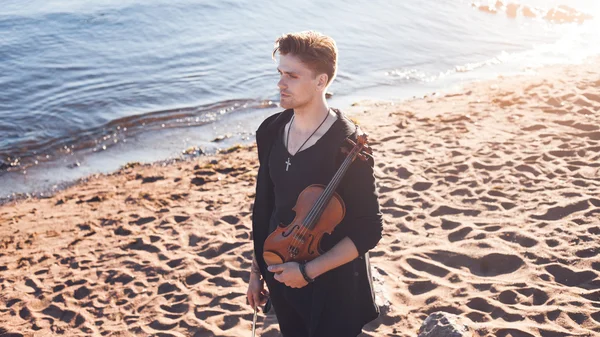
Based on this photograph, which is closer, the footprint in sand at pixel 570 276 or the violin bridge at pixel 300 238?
the violin bridge at pixel 300 238

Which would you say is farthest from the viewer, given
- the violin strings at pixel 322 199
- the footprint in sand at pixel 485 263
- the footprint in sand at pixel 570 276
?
the footprint in sand at pixel 485 263

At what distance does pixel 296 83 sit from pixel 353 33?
63.2 ft

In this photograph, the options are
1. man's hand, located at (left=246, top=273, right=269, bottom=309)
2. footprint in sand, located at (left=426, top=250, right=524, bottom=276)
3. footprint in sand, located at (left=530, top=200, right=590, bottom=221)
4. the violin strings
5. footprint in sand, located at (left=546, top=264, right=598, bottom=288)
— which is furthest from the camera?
footprint in sand, located at (left=530, top=200, right=590, bottom=221)

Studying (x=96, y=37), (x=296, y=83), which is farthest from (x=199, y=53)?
(x=296, y=83)

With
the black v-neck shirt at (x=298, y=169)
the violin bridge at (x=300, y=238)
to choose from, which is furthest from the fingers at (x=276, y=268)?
the black v-neck shirt at (x=298, y=169)

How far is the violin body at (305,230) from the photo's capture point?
2656mm

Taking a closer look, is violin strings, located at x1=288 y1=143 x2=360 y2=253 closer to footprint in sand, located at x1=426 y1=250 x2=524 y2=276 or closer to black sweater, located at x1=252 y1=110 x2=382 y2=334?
black sweater, located at x1=252 y1=110 x2=382 y2=334

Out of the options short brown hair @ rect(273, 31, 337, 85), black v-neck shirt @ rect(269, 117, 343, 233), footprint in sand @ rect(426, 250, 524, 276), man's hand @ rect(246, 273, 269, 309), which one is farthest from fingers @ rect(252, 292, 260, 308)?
footprint in sand @ rect(426, 250, 524, 276)

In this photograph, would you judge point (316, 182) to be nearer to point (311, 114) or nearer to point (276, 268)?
point (311, 114)

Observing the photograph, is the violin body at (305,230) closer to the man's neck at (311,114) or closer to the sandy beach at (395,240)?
the man's neck at (311,114)

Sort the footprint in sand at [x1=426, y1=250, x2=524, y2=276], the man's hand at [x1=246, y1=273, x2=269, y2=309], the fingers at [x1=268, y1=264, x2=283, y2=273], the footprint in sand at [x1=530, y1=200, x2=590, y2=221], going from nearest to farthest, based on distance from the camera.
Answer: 1. the fingers at [x1=268, y1=264, x2=283, y2=273]
2. the man's hand at [x1=246, y1=273, x2=269, y2=309]
3. the footprint in sand at [x1=426, y1=250, x2=524, y2=276]
4. the footprint in sand at [x1=530, y1=200, x2=590, y2=221]

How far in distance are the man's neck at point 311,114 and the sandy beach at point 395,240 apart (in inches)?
97.9

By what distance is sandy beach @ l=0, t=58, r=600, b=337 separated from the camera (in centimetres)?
507

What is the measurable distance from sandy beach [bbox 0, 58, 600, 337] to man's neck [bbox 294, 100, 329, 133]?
2486 millimetres
